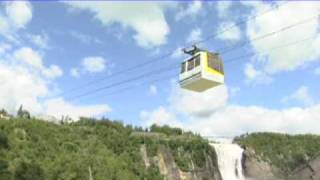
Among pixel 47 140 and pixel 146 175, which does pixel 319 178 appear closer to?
pixel 146 175

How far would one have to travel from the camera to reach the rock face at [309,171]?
396 feet

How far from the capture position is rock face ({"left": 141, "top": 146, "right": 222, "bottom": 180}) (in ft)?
392

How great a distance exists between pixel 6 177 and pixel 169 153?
5464 cm

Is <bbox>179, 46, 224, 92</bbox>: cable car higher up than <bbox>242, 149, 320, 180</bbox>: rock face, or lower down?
lower down

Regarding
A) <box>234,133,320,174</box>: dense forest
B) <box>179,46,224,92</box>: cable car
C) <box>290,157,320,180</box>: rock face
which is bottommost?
<box>179,46,224,92</box>: cable car

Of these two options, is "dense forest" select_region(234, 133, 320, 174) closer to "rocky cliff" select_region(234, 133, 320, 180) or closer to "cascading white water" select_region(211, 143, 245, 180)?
"rocky cliff" select_region(234, 133, 320, 180)

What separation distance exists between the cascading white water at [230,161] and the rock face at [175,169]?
1356mm

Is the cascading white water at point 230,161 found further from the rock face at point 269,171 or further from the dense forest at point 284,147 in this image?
the dense forest at point 284,147

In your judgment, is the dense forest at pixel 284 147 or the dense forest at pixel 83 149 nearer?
the dense forest at pixel 83 149

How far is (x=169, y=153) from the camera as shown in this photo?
124750 mm

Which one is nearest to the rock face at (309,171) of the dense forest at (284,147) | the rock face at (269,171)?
the rock face at (269,171)

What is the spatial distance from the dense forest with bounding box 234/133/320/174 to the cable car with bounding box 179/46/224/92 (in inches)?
4125

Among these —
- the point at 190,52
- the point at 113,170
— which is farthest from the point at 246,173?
the point at 190,52

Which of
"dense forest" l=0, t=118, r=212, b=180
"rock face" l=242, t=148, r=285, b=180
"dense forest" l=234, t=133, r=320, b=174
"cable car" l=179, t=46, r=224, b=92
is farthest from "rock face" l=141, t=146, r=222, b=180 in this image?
"cable car" l=179, t=46, r=224, b=92
